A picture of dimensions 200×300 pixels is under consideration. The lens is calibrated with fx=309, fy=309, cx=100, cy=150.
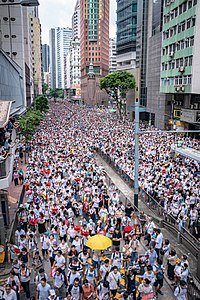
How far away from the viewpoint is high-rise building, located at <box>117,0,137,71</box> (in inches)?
2822

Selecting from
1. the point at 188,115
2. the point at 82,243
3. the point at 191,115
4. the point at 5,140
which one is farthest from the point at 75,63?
the point at 82,243

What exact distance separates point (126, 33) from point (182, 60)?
4073 cm

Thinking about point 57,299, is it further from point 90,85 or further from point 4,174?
point 90,85

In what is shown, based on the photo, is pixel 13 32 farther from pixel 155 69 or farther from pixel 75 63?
pixel 75 63

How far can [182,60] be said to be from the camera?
3847cm

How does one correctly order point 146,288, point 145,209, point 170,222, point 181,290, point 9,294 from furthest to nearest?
point 145,209, point 170,222, point 181,290, point 146,288, point 9,294

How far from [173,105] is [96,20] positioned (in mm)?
85941

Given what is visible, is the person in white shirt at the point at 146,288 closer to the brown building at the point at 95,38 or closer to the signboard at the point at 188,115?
the signboard at the point at 188,115

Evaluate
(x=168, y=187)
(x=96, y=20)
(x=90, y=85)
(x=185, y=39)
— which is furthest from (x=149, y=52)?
(x=96, y=20)

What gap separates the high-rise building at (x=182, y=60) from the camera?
116ft

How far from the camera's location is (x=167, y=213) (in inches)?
584

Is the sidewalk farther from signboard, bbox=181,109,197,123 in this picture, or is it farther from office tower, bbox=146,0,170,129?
office tower, bbox=146,0,170,129

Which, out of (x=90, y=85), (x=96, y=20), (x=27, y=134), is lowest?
(x=27, y=134)

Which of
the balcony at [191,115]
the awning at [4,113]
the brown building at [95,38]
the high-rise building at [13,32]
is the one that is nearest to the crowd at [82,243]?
the awning at [4,113]
